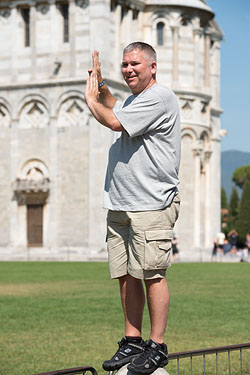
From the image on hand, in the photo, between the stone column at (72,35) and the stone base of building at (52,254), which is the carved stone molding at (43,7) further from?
the stone base of building at (52,254)

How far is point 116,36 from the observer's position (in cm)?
4769

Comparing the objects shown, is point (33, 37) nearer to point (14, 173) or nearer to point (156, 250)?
point (14, 173)

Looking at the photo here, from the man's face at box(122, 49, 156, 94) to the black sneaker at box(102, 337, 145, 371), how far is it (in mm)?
1835

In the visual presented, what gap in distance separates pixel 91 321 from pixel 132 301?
10.8 metres

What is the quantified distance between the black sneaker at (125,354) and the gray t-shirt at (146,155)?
992 millimetres

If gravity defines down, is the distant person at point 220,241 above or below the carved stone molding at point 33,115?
below

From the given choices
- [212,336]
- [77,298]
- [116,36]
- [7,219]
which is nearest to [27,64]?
[116,36]

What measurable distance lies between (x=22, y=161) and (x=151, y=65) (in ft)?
141

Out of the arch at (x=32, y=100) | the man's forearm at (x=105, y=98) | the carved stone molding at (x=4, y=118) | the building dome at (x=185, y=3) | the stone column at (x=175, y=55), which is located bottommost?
the man's forearm at (x=105, y=98)

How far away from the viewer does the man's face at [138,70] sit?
249 inches

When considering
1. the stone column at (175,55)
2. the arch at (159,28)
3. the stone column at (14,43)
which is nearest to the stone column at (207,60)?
the stone column at (175,55)

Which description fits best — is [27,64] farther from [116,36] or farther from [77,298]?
[77,298]

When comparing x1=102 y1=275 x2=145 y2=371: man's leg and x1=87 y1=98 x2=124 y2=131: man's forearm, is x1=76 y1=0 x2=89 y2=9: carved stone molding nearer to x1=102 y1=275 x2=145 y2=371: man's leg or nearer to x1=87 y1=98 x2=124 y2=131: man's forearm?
x1=87 y1=98 x2=124 y2=131: man's forearm

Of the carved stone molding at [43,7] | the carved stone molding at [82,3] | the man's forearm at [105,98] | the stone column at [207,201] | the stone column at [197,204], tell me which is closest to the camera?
the man's forearm at [105,98]
